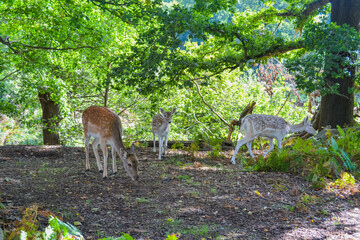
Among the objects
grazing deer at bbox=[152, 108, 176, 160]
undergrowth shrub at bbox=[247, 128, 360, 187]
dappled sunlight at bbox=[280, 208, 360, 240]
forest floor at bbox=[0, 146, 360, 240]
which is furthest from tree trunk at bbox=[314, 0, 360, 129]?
dappled sunlight at bbox=[280, 208, 360, 240]

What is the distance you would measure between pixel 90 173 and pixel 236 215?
3.70 m

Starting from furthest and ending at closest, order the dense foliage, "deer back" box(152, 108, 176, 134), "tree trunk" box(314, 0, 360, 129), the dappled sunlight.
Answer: "tree trunk" box(314, 0, 360, 129)
"deer back" box(152, 108, 176, 134)
the dense foliage
the dappled sunlight

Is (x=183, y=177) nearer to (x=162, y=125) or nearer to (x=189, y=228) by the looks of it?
(x=189, y=228)

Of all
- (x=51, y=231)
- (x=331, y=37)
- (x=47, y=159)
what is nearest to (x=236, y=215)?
(x=51, y=231)

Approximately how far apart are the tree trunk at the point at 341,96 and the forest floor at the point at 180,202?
4737 millimetres

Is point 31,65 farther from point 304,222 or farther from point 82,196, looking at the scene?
point 304,222

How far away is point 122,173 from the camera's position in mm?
7988

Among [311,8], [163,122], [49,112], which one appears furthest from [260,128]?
[49,112]

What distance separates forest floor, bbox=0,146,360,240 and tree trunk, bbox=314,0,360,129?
4737 mm

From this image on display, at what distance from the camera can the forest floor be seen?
15.5ft

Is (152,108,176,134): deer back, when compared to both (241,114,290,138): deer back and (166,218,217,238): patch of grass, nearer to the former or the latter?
(241,114,290,138): deer back

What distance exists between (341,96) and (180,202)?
7.77 meters

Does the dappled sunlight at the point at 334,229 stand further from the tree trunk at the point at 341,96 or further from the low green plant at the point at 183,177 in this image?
the tree trunk at the point at 341,96

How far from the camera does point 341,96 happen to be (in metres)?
11.5
